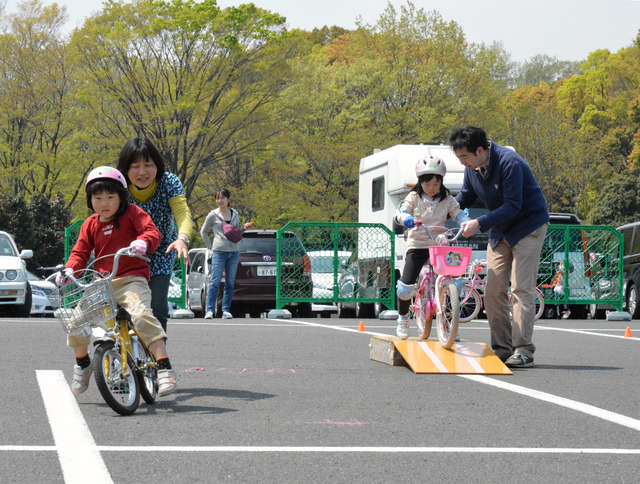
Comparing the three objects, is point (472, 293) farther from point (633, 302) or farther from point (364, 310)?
point (633, 302)

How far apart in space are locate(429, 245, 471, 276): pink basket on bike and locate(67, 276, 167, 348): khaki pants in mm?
3205

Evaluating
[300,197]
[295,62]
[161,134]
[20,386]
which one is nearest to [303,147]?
[300,197]

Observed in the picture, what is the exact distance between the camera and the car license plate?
61.5ft

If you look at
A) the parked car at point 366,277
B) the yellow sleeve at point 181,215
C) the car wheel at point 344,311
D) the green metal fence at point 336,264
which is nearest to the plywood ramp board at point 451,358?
the yellow sleeve at point 181,215

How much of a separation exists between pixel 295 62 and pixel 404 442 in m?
32.8

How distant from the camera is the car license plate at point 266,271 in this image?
738 inches

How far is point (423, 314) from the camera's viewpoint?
31.1 ft

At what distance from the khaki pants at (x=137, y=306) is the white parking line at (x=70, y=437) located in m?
0.44

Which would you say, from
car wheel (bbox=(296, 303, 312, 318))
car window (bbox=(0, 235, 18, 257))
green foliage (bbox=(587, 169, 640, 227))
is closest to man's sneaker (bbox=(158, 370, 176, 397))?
car wheel (bbox=(296, 303, 312, 318))

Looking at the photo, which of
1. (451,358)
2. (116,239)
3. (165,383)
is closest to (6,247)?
(451,358)

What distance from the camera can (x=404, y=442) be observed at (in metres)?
5.12

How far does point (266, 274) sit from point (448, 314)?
33.5ft

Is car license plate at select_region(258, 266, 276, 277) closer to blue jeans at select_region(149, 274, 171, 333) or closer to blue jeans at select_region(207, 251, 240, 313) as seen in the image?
blue jeans at select_region(207, 251, 240, 313)

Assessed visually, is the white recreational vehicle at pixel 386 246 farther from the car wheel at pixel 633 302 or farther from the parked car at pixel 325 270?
the car wheel at pixel 633 302
